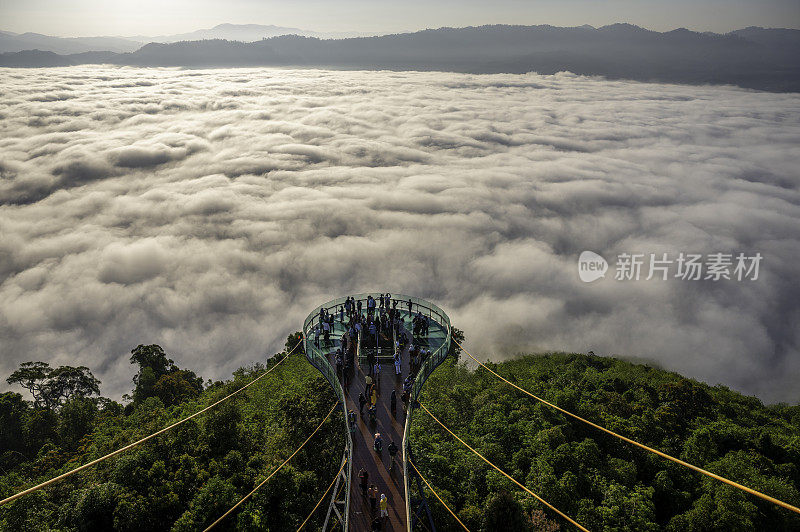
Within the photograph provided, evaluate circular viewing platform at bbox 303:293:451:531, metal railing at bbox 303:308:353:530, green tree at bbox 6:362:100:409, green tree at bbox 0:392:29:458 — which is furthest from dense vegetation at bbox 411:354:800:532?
green tree at bbox 6:362:100:409

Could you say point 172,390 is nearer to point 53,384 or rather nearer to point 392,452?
point 53,384

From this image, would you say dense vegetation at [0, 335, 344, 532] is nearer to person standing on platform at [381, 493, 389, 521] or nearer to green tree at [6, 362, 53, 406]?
person standing on platform at [381, 493, 389, 521]

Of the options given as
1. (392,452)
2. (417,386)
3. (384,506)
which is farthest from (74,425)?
(384,506)

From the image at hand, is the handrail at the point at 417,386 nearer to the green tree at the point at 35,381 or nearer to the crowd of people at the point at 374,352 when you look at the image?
the crowd of people at the point at 374,352

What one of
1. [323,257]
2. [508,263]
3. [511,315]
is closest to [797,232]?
[508,263]

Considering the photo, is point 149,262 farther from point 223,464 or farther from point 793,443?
point 793,443

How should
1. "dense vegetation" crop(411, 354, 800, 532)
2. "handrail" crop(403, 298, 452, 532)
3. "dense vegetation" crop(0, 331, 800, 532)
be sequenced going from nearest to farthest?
"handrail" crop(403, 298, 452, 532) → "dense vegetation" crop(0, 331, 800, 532) → "dense vegetation" crop(411, 354, 800, 532)
